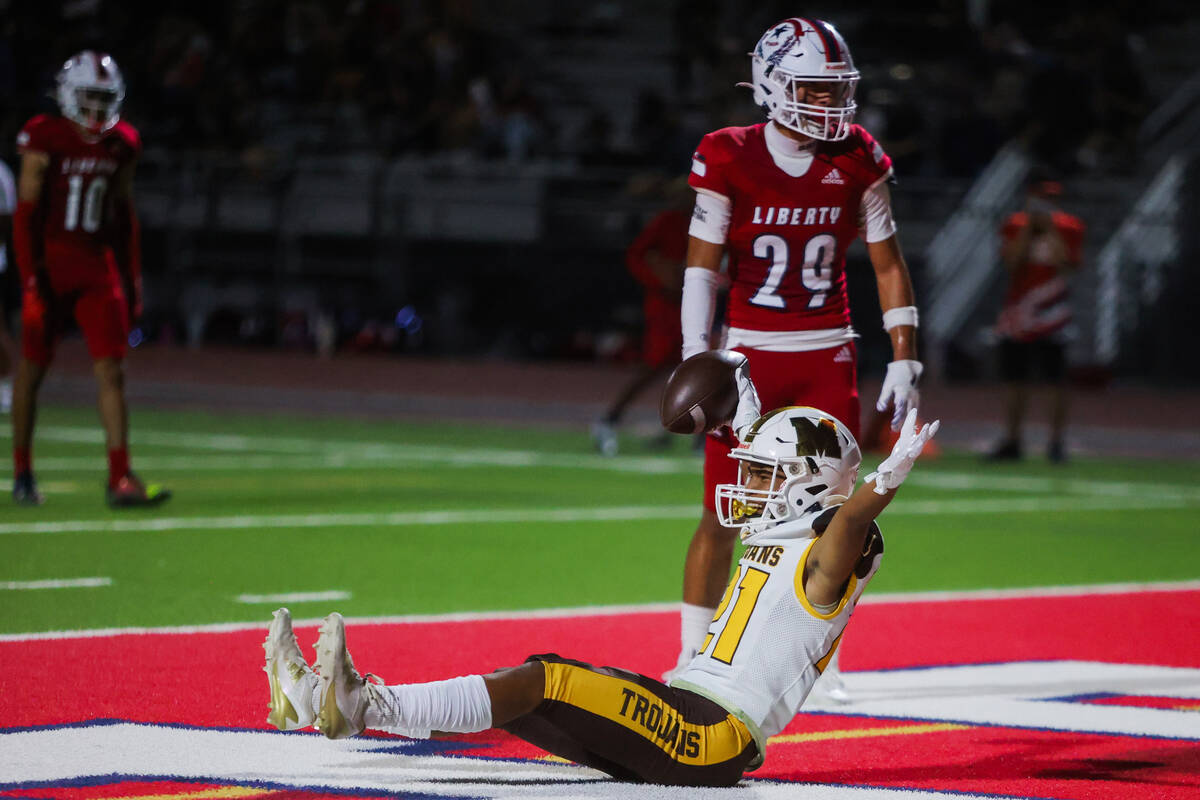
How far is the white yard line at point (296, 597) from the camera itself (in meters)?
7.58

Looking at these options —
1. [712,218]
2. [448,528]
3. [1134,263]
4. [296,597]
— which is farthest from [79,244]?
[1134,263]

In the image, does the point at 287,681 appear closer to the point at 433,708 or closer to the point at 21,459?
the point at 433,708

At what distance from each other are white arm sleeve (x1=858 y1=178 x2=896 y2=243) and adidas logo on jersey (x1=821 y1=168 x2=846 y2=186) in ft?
0.41

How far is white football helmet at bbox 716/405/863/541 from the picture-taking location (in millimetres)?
4754

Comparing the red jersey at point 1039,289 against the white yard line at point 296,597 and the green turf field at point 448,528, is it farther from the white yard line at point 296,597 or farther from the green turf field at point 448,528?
the white yard line at point 296,597

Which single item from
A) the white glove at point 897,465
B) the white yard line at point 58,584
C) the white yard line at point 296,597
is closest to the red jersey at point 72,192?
the white yard line at point 58,584

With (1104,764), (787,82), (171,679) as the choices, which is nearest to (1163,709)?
(1104,764)

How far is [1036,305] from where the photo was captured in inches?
607

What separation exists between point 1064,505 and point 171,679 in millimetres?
7844

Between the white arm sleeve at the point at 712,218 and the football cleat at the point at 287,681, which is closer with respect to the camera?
the football cleat at the point at 287,681

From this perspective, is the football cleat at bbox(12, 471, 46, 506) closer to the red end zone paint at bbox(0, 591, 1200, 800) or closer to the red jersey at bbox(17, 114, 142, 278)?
the red jersey at bbox(17, 114, 142, 278)

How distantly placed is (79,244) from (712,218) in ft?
16.9

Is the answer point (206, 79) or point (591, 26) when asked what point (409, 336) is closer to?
point (206, 79)

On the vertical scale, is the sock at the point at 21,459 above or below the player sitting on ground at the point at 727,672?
below
